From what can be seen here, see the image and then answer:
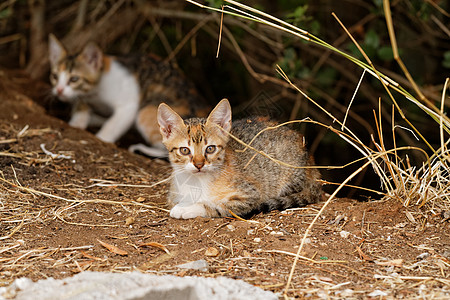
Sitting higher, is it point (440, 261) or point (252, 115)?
point (252, 115)

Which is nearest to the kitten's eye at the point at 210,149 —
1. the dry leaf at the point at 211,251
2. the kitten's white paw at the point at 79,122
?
the dry leaf at the point at 211,251

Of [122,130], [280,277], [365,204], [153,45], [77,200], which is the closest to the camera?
[280,277]

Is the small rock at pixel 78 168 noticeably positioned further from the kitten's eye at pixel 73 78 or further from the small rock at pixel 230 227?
the small rock at pixel 230 227

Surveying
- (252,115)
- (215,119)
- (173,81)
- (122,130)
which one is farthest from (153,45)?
(215,119)

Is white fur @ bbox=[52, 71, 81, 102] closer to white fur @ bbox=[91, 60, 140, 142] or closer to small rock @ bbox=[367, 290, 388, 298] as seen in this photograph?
A: white fur @ bbox=[91, 60, 140, 142]

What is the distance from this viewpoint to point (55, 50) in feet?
20.5

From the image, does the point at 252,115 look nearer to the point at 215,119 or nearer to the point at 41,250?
the point at 215,119

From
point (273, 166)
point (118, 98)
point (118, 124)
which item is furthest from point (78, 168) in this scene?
point (273, 166)

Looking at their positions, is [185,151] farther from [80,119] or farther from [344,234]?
[80,119]

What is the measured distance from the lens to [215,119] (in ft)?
13.0

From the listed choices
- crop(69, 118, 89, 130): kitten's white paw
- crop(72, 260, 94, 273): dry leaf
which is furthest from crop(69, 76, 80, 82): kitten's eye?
crop(72, 260, 94, 273): dry leaf

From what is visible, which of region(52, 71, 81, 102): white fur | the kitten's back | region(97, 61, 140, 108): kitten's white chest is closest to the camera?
the kitten's back

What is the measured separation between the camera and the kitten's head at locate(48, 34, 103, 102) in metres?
5.98

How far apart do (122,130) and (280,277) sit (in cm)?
370
